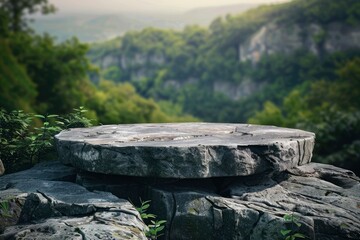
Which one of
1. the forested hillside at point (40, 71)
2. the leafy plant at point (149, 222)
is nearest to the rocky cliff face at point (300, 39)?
the forested hillside at point (40, 71)

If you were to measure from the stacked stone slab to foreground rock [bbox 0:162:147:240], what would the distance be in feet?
0.09

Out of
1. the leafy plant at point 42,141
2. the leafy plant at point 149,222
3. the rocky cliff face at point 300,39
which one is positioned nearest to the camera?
the leafy plant at point 149,222

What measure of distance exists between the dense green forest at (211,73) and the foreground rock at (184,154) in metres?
2.51

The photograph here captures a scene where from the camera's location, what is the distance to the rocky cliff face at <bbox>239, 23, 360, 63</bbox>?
227 feet

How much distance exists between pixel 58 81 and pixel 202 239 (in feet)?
73.9

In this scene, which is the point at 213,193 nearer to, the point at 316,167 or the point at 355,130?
the point at 316,167

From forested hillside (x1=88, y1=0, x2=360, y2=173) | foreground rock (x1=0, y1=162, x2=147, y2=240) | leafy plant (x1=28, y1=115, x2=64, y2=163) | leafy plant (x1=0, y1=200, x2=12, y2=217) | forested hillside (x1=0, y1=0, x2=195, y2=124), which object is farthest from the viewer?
forested hillside (x1=88, y1=0, x2=360, y2=173)

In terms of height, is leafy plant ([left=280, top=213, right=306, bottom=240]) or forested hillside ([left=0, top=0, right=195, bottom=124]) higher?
leafy plant ([left=280, top=213, right=306, bottom=240])

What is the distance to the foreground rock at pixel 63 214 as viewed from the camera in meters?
4.10

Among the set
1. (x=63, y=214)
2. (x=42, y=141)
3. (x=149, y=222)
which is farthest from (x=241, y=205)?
(x=42, y=141)

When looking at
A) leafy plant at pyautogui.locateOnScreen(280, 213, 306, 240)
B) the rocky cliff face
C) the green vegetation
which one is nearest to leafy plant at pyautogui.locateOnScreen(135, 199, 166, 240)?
leafy plant at pyautogui.locateOnScreen(280, 213, 306, 240)

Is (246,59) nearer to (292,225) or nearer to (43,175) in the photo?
(43,175)

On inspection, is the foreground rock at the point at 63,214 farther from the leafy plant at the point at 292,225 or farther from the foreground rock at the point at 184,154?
the leafy plant at the point at 292,225

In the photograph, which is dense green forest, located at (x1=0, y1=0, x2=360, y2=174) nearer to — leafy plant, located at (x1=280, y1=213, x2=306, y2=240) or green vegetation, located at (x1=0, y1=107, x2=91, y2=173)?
green vegetation, located at (x1=0, y1=107, x2=91, y2=173)
